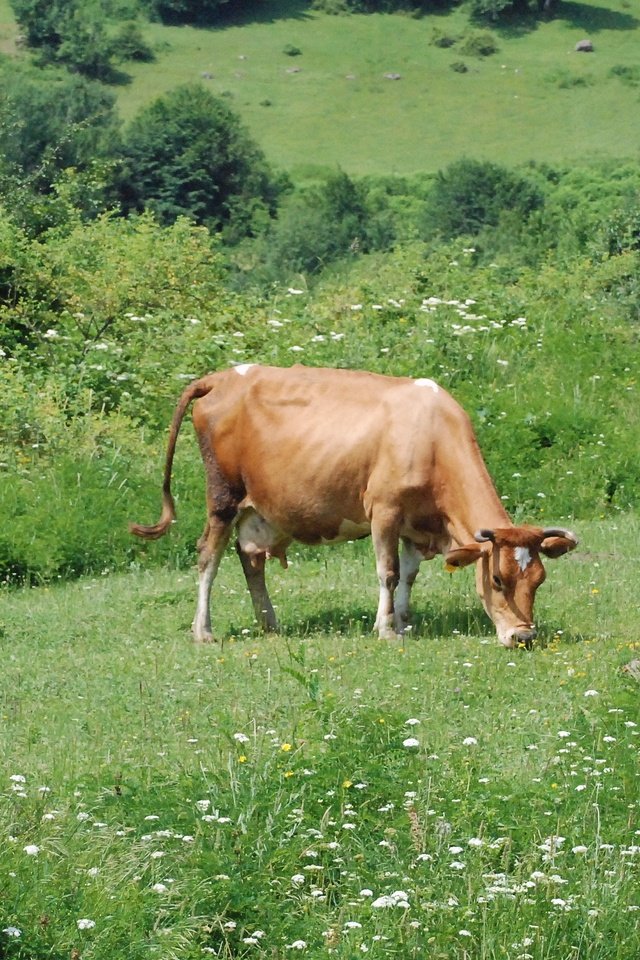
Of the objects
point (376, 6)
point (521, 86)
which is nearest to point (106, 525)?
point (521, 86)

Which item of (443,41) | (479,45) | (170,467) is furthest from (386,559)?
(443,41)

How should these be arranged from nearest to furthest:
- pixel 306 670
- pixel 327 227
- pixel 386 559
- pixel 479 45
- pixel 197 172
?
1. pixel 306 670
2. pixel 386 559
3. pixel 327 227
4. pixel 197 172
5. pixel 479 45

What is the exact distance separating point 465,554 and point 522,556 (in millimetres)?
394

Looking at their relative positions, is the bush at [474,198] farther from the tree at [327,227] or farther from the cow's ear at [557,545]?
the cow's ear at [557,545]

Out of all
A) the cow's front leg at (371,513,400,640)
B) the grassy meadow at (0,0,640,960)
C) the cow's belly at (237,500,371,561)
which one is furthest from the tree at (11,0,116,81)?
the cow's front leg at (371,513,400,640)

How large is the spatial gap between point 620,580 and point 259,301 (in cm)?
1293

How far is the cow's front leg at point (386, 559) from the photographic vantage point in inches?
455

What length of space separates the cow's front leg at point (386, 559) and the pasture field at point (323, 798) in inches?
14.0

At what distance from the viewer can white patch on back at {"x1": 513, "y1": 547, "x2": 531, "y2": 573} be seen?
11.0 m

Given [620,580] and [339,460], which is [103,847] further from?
[620,580]

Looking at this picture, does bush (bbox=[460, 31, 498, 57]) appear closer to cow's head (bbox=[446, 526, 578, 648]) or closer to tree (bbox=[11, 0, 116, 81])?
tree (bbox=[11, 0, 116, 81])

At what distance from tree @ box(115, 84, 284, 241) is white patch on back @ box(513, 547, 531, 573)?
49.2 m

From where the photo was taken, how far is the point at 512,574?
1097 centimetres

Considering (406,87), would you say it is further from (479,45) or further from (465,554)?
(465,554)
